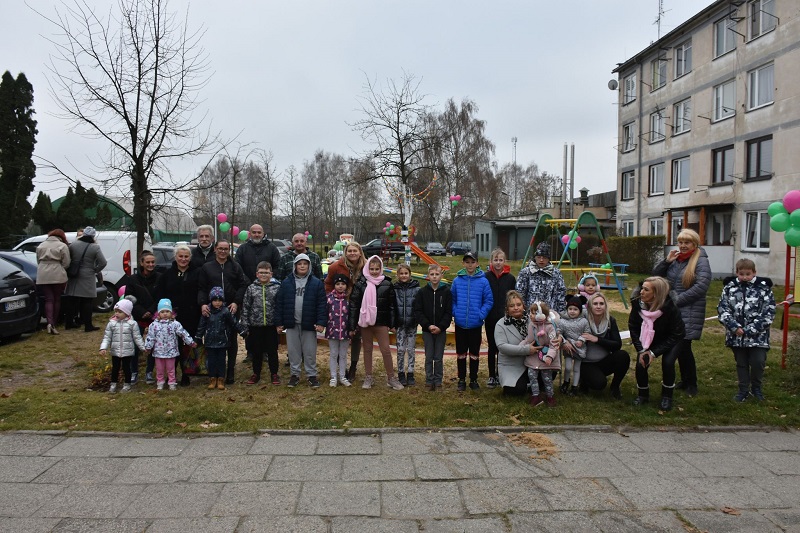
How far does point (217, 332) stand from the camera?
Answer: 6.66 meters

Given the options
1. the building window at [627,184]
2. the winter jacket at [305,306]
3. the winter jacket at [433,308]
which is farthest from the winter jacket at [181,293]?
the building window at [627,184]

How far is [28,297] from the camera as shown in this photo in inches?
367

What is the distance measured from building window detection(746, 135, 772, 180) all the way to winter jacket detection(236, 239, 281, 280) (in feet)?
70.4

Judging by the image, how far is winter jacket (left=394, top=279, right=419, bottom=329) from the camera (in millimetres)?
6766

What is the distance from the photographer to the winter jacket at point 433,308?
6.66 metres

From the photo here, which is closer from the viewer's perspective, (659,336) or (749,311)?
(659,336)

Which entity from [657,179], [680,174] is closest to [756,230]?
[680,174]

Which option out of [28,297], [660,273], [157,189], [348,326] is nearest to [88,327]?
[28,297]

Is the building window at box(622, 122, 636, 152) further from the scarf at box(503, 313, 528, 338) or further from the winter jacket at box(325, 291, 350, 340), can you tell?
the winter jacket at box(325, 291, 350, 340)

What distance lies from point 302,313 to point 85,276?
5622mm

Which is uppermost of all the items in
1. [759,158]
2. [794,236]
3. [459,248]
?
[759,158]

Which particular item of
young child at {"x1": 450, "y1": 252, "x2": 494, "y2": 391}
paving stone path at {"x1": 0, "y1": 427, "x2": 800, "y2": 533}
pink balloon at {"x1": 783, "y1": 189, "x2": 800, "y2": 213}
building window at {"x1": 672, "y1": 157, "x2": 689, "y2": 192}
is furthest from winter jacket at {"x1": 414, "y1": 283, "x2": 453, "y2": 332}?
building window at {"x1": 672, "y1": 157, "x2": 689, "y2": 192}

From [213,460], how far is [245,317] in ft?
8.36

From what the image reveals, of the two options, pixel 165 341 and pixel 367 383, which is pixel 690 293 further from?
pixel 165 341
